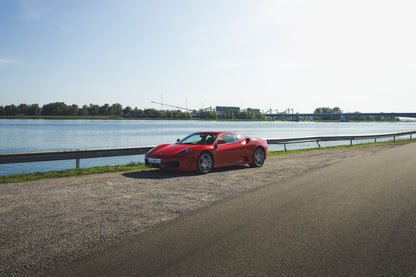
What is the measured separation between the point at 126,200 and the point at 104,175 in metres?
3.67

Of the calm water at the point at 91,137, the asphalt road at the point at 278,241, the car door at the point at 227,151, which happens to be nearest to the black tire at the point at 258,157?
the car door at the point at 227,151

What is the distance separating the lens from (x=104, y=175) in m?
9.84

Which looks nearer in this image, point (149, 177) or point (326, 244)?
point (326, 244)

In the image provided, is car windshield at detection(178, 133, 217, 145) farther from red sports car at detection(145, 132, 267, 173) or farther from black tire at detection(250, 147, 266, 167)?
black tire at detection(250, 147, 266, 167)

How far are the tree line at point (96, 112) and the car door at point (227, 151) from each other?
154512 millimetres

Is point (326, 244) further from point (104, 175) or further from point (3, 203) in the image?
point (104, 175)

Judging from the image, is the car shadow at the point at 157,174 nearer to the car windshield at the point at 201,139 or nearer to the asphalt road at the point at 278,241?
the car windshield at the point at 201,139

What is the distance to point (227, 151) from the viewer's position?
11.0 metres

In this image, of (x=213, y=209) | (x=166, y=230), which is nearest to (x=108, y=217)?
(x=166, y=230)

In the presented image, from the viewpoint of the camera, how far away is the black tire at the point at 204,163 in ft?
33.1

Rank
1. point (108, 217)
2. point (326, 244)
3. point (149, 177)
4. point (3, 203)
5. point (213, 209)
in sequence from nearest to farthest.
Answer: point (326, 244)
point (108, 217)
point (213, 209)
point (3, 203)
point (149, 177)

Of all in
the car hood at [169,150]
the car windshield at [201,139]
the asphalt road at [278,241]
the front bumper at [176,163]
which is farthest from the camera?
the car windshield at [201,139]

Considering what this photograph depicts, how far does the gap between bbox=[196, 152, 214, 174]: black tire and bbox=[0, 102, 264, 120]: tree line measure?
155389 mm

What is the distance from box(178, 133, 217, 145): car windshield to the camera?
36.1 feet
